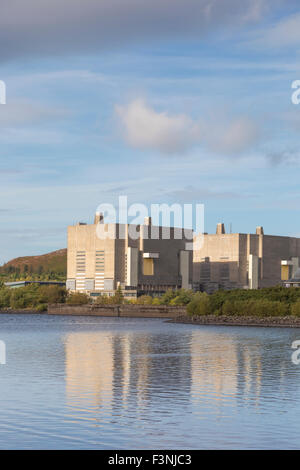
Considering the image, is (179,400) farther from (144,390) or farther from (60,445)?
(60,445)

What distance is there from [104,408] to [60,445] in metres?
6.95

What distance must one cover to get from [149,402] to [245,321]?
350ft

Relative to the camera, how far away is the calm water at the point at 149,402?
992 inches

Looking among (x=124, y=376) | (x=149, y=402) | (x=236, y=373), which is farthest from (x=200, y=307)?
(x=149, y=402)

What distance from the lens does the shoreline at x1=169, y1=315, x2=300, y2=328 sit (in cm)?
12900

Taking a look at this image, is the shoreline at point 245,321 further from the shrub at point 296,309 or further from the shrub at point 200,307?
the shrub at point 200,307

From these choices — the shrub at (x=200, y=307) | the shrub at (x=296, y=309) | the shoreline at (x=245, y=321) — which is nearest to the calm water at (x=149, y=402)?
the shoreline at (x=245, y=321)

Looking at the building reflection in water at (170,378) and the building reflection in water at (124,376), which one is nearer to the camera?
the building reflection in water at (170,378)

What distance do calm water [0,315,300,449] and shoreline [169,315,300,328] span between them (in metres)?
71.8

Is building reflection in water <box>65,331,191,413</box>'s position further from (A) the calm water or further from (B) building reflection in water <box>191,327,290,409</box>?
(B) building reflection in water <box>191,327,290,409</box>

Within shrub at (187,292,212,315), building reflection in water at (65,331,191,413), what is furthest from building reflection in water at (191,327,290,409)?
shrub at (187,292,212,315)

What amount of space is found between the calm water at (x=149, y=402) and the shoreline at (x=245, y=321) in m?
71.8

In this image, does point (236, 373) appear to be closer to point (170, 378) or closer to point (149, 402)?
point (170, 378)
